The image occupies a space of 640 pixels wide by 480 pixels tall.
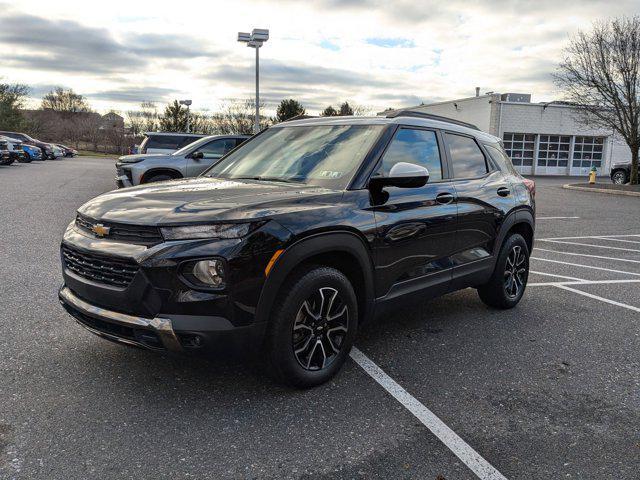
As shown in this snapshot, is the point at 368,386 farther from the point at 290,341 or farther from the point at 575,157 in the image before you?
the point at 575,157

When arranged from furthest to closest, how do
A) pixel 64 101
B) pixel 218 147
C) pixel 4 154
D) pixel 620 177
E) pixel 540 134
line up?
pixel 64 101 < pixel 540 134 < pixel 620 177 < pixel 4 154 < pixel 218 147

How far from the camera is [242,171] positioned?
4.43 meters

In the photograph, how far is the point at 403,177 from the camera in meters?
3.56

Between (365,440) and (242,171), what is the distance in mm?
2389

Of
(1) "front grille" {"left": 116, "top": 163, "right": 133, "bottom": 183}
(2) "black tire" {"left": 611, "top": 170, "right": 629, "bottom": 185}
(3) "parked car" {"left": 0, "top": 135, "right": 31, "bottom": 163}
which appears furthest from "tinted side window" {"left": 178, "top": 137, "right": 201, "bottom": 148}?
(2) "black tire" {"left": 611, "top": 170, "right": 629, "bottom": 185}

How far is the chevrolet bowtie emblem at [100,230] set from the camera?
3180 millimetres

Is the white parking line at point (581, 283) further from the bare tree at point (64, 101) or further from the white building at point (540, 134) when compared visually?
the bare tree at point (64, 101)

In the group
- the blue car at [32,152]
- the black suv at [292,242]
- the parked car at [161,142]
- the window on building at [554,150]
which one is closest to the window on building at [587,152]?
the window on building at [554,150]

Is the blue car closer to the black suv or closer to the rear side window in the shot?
the rear side window

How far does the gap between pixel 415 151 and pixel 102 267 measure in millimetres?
2482

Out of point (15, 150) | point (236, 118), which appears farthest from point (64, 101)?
point (15, 150)

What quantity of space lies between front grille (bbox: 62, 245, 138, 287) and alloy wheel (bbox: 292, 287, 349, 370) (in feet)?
3.29

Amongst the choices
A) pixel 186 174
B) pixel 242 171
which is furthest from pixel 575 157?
pixel 242 171

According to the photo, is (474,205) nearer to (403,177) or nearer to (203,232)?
(403,177)
